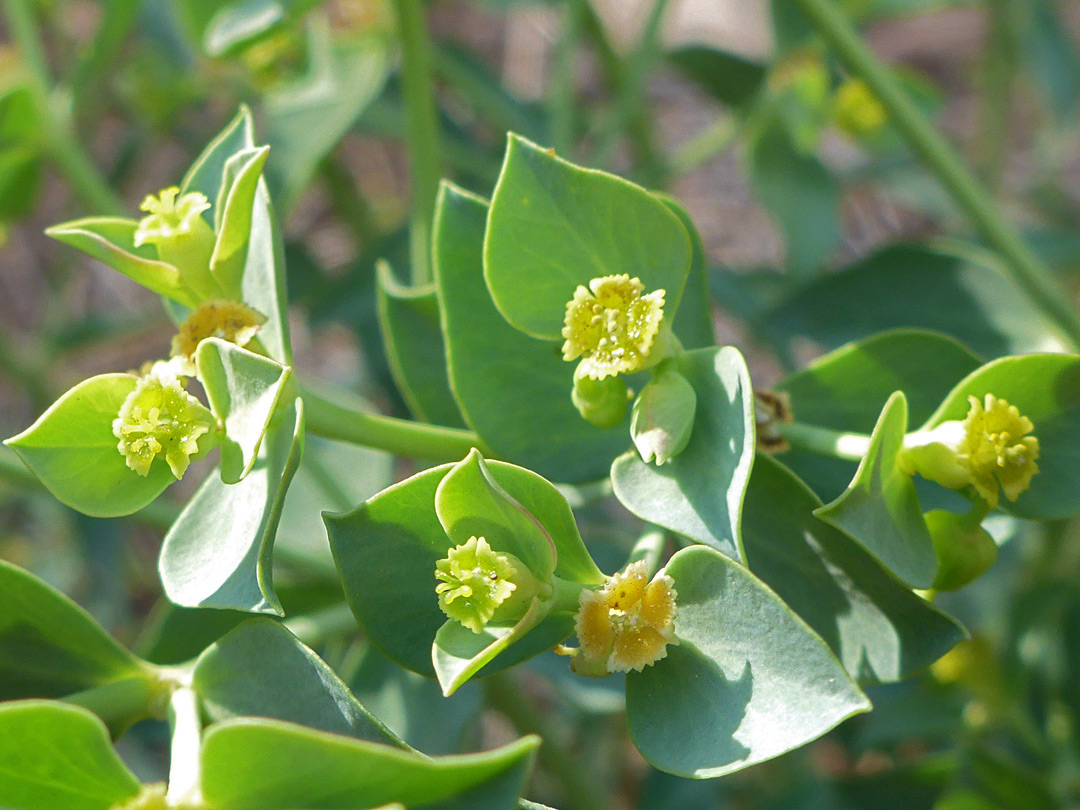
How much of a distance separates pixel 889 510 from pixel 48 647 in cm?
57

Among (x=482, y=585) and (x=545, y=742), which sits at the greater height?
(x=482, y=585)

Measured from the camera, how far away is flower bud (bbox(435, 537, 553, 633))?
1.96 feet

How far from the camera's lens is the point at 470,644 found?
2.02 ft

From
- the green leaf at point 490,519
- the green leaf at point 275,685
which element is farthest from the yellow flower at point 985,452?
the green leaf at point 275,685

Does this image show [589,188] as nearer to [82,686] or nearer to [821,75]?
[82,686]

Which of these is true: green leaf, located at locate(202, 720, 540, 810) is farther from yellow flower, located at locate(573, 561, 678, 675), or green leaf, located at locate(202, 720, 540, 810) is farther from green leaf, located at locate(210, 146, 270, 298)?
green leaf, located at locate(210, 146, 270, 298)

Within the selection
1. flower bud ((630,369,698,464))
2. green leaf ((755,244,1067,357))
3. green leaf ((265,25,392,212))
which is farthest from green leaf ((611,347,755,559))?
green leaf ((265,25,392,212))

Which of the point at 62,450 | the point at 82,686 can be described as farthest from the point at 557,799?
the point at 62,450

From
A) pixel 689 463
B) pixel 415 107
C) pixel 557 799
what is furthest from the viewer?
pixel 557 799

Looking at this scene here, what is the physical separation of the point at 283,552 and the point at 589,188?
22.5 inches

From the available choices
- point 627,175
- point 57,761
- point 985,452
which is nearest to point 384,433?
point 57,761

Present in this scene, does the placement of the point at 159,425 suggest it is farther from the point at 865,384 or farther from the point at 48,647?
the point at 865,384

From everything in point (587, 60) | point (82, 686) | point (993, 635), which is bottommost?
point (993, 635)

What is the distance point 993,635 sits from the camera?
4.44 feet
